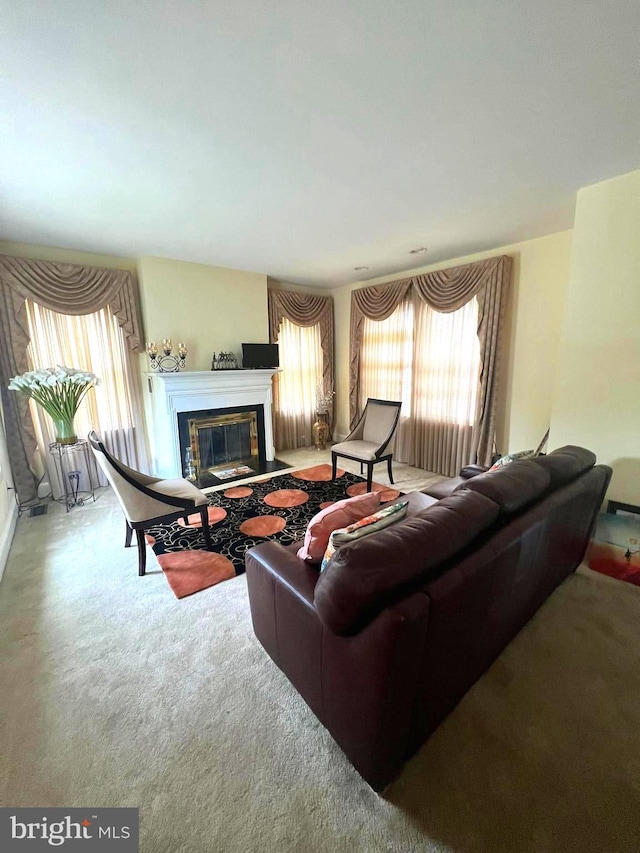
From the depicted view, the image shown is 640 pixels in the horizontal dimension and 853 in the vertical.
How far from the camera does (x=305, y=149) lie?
6.07 ft

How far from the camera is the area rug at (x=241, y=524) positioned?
2406 millimetres

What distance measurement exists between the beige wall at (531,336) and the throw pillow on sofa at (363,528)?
2.83 m

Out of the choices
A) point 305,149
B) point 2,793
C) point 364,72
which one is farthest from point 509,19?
point 2,793

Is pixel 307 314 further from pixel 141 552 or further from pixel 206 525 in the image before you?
pixel 141 552

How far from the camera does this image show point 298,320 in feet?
16.8

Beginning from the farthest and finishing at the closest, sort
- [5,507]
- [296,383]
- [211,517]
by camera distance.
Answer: [296,383]
[211,517]
[5,507]

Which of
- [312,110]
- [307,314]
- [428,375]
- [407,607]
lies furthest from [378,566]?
[307,314]

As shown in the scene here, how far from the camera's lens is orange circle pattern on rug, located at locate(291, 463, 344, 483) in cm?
414

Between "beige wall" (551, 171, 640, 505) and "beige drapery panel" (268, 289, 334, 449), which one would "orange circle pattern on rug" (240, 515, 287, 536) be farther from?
"beige wall" (551, 171, 640, 505)

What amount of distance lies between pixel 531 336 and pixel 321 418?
3.12 metres

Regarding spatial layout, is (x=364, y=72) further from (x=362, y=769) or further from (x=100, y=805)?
(x=100, y=805)

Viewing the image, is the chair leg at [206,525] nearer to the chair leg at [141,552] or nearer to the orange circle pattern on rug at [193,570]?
the orange circle pattern on rug at [193,570]

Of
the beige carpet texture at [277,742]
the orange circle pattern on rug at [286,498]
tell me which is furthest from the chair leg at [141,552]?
the orange circle pattern on rug at [286,498]

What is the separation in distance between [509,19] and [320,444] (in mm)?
4639
